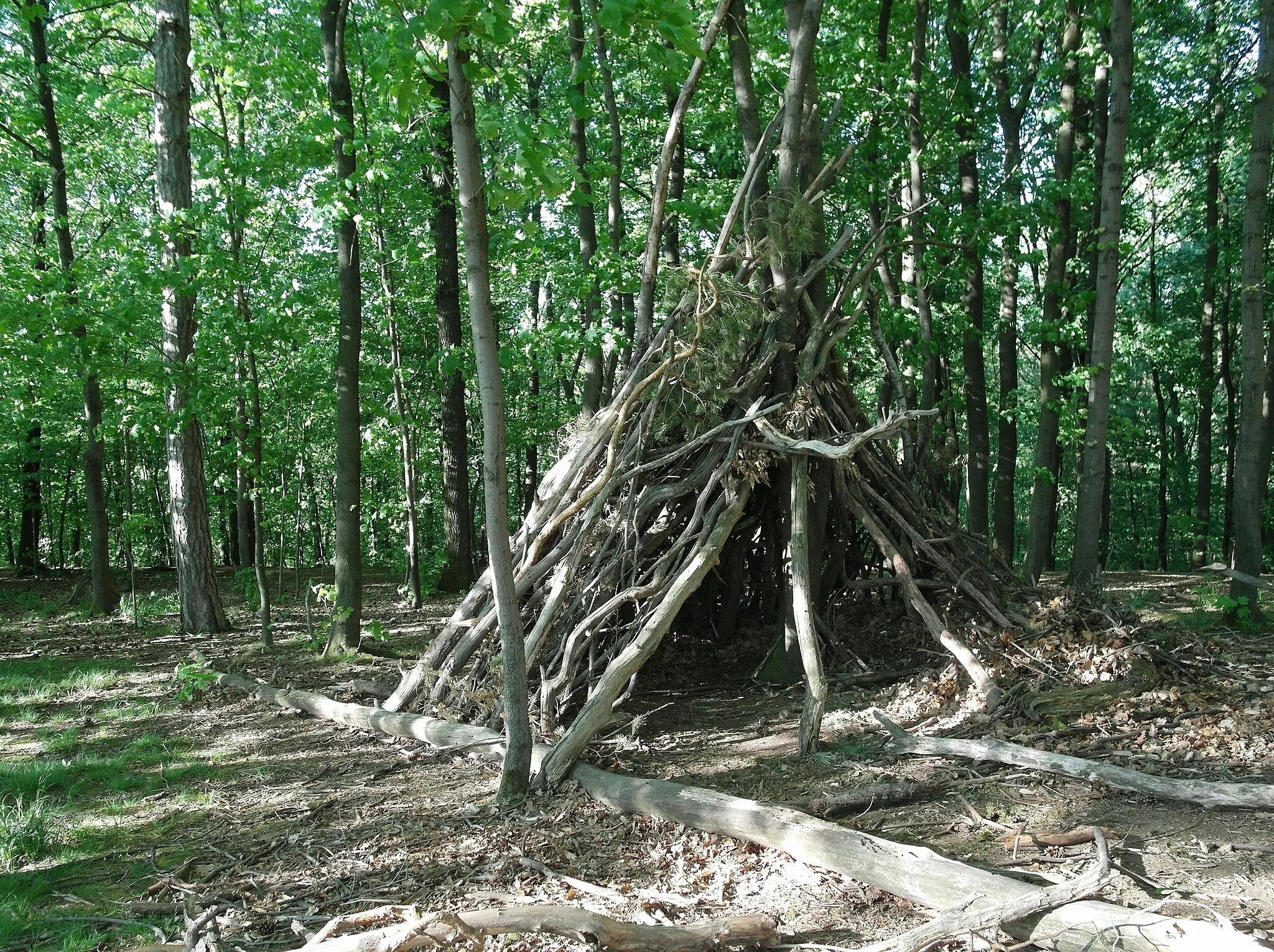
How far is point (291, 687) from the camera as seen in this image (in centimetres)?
706

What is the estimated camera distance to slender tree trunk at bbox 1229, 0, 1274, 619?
7484 mm

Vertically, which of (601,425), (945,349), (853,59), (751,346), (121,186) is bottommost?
(601,425)

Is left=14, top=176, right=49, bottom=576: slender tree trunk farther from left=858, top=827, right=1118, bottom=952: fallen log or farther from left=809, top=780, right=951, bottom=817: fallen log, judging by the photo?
left=858, top=827, right=1118, bottom=952: fallen log

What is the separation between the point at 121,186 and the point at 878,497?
16.1m

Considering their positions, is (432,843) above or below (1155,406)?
below

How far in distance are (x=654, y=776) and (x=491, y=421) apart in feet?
7.33

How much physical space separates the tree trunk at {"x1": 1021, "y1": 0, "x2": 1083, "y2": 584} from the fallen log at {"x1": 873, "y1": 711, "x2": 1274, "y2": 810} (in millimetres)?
4821

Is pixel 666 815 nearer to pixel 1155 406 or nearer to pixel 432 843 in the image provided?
pixel 432 843

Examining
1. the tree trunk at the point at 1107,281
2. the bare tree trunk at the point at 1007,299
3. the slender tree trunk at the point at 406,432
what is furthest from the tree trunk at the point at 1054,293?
the slender tree trunk at the point at 406,432

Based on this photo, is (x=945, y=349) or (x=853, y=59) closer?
(x=853, y=59)

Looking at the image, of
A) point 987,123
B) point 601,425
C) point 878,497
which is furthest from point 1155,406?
point 601,425

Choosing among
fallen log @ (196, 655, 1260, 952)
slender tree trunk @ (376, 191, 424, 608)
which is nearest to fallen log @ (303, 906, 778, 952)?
fallen log @ (196, 655, 1260, 952)

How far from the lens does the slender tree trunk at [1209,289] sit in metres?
13.0

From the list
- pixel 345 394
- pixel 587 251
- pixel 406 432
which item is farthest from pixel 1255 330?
pixel 406 432
